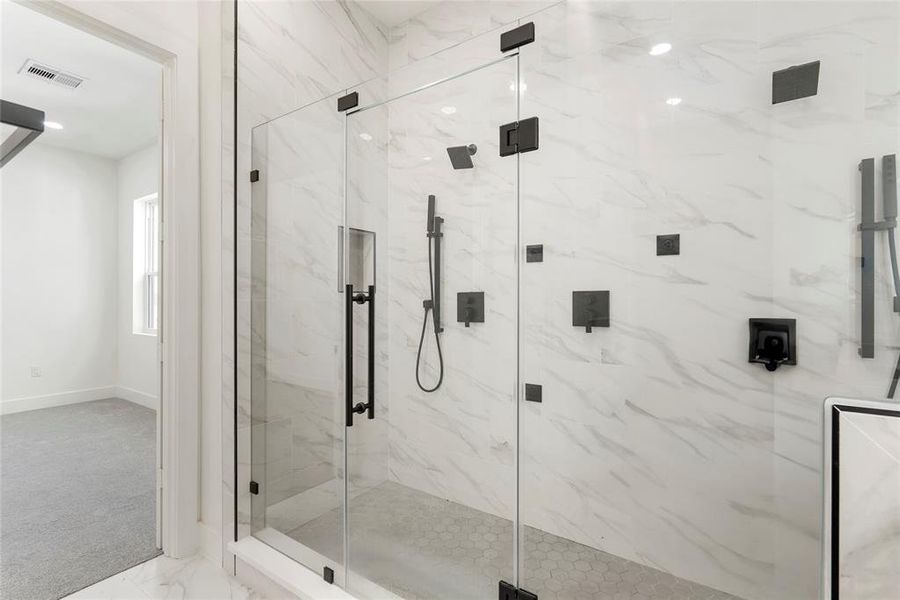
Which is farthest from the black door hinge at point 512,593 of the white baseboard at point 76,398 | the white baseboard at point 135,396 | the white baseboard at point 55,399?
the white baseboard at point 135,396

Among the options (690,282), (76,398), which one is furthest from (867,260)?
(76,398)

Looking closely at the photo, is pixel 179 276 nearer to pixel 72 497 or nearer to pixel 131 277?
pixel 72 497

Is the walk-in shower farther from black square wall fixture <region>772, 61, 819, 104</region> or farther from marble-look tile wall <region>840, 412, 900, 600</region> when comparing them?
marble-look tile wall <region>840, 412, 900, 600</region>

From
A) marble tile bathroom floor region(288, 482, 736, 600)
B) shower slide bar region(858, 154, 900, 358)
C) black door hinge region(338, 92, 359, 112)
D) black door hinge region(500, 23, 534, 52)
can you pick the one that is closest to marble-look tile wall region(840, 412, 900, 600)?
shower slide bar region(858, 154, 900, 358)

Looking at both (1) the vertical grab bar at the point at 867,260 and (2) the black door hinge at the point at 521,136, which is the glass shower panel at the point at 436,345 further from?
(1) the vertical grab bar at the point at 867,260

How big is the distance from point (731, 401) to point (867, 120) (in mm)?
796

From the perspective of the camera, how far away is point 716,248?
119 cm

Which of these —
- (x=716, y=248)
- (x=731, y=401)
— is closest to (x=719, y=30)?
(x=716, y=248)

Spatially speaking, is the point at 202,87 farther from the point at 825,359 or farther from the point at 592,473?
the point at 825,359

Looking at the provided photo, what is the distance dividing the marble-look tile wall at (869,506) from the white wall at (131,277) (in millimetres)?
4787

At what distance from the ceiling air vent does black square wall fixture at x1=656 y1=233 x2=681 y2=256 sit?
3.52 metres

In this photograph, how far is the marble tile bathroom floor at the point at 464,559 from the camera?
50.6 inches

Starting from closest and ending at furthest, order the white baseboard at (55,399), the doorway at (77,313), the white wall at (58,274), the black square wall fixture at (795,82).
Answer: the black square wall fixture at (795,82)
the doorway at (77,313)
the white wall at (58,274)
the white baseboard at (55,399)

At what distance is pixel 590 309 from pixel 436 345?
1.73 feet
